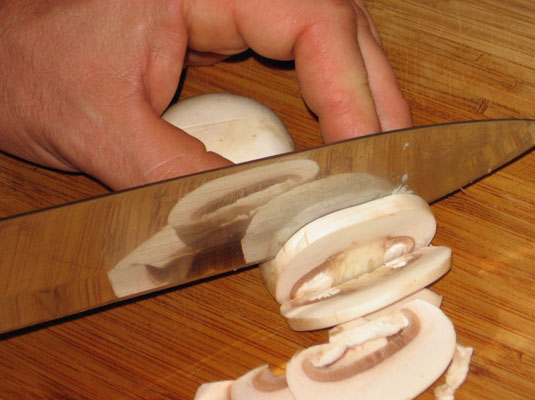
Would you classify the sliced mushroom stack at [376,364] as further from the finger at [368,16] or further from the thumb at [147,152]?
the finger at [368,16]

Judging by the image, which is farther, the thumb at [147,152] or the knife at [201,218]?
the thumb at [147,152]

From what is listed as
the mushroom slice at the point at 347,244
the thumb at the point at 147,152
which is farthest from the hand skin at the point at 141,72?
the mushroom slice at the point at 347,244

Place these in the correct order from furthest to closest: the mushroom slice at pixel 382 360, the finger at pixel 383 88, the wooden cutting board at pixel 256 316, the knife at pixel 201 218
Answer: the finger at pixel 383 88 < the wooden cutting board at pixel 256 316 < the mushroom slice at pixel 382 360 < the knife at pixel 201 218

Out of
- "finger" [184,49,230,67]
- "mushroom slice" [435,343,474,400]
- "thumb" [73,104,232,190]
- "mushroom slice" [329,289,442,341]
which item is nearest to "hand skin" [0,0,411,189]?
"thumb" [73,104,232,190]

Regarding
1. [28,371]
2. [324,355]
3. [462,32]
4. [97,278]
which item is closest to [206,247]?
[97,278]

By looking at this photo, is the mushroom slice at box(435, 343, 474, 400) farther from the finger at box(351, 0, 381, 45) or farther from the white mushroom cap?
the finger at box(351, 0, 381, 45)

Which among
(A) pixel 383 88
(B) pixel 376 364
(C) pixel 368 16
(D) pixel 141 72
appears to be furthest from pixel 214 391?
(C) pixel 368 16
